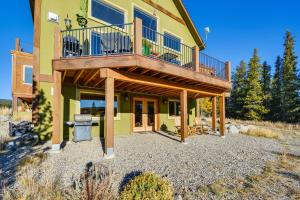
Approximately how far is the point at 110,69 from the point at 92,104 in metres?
3.87

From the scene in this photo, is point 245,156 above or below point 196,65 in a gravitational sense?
below

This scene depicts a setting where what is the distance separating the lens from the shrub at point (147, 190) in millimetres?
2912

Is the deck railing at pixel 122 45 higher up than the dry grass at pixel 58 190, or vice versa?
the deck railing at pixel 122 45

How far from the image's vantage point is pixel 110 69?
226 inches

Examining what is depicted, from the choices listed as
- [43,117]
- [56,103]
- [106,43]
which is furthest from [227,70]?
[43,117]

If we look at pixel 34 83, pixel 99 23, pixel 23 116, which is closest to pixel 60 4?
pixel 99 23

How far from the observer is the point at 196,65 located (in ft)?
26.2

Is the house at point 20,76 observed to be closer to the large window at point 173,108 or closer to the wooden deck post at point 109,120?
the large window at point 173,108

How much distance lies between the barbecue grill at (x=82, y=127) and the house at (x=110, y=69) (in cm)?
60

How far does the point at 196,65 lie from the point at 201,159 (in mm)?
3917

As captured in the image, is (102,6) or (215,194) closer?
(215,194)

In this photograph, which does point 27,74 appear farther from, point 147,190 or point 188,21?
point 147,190

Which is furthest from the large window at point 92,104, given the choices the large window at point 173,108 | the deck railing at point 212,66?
the large window at point 173,108

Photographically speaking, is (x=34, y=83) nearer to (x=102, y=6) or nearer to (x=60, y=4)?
(x=60, y=4)
